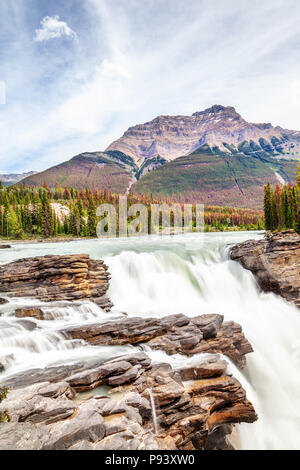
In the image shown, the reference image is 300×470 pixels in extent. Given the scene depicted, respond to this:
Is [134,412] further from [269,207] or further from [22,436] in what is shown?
[269,207]

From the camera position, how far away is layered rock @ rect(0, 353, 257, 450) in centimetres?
596

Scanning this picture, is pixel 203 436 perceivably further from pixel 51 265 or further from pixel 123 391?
pixel 51 265

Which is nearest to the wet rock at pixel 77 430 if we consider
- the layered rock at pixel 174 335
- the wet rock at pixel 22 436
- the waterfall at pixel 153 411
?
the wet rock at pixel 22 436

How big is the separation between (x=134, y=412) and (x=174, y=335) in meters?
5.40

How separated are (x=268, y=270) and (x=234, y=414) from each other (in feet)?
52.8

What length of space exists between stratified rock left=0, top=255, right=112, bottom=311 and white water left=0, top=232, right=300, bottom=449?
111cm

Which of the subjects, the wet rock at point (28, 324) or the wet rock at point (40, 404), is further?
the wet rock at point (28, 324)

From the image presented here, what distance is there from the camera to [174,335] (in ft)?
40.9

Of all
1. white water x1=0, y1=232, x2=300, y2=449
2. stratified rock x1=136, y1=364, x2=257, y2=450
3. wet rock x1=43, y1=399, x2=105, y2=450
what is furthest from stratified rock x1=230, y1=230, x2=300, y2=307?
wet rock x1=43, y1=399, x2=105, y2=450

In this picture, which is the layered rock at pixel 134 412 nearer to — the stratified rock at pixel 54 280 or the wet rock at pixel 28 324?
the wet rock at pixel 28 324

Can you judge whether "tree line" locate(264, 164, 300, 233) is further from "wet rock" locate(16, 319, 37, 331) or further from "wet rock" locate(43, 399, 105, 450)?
"wet rock" locate(43, 399, 105, 450)

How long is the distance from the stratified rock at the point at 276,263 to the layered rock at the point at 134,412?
15188mm

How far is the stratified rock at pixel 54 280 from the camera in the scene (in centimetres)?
1684
